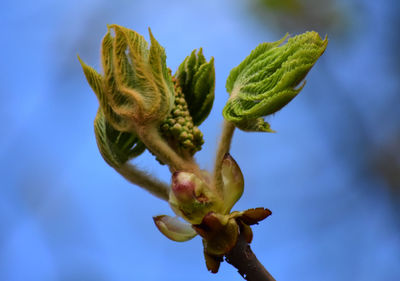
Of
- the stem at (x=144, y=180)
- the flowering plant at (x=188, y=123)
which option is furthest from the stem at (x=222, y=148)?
the stem at (x=144, y=180)

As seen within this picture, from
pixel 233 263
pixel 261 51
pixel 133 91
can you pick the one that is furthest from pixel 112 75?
pixel 233 263

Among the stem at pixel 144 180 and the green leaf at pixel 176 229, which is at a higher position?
the stem at pixel 144 180

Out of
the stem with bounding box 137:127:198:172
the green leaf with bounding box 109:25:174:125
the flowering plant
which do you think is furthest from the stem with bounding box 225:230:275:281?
the green leaf with bounding box 109:25:174:125

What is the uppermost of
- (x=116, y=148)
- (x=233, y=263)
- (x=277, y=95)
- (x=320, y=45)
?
(x=320, y=45)

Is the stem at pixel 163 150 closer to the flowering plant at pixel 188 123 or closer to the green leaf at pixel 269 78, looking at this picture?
the flowering plant at pixel 188 123

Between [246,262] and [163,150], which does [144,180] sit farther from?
[246,262]

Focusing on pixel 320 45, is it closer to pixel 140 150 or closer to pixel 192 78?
pixel 192 78
